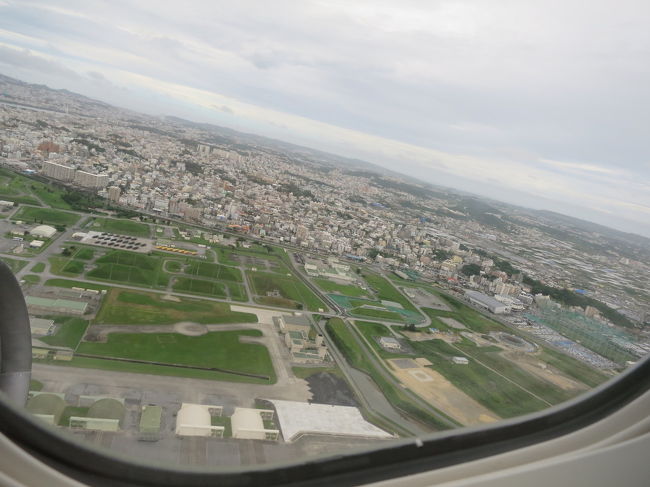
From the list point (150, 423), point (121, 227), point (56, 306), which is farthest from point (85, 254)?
point (150, 423)

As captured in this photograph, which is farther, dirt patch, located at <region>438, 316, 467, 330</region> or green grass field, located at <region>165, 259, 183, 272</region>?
dirt patch, located at <region>438, 316, 467, 330</region>

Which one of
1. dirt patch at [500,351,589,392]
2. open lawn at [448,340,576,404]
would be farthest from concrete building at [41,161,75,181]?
dirt patch at [500,351,589,392]

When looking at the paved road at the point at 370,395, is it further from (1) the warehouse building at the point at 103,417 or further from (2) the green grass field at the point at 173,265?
(2) the green grass field at the point at 173,265

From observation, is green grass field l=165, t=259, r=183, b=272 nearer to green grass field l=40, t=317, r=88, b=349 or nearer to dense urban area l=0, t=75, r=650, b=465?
dense urban area l=0, t=75, r=650, b=465

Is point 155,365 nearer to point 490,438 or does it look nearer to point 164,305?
point 164,305

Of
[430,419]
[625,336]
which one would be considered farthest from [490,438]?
[625,336]

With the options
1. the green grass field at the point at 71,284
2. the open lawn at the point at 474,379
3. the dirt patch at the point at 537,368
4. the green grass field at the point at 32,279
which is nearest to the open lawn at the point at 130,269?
the green grass field at the point at 71,284
